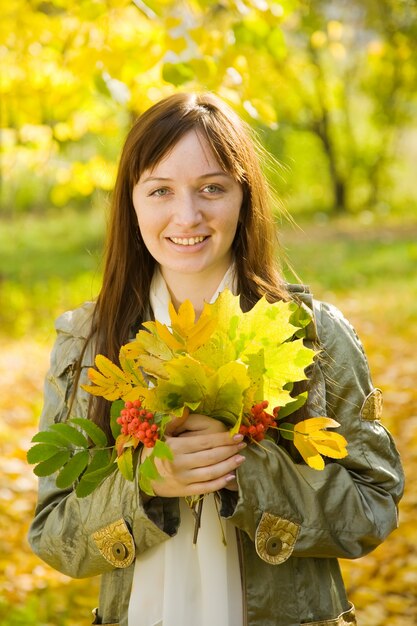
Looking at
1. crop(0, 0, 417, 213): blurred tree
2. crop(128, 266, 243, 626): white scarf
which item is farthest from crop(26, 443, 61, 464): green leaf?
crop(0, 0, 417, 213): blurred tree

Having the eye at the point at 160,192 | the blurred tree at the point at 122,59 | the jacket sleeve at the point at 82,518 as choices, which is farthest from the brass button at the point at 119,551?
the blurred tree at the point at 122,59

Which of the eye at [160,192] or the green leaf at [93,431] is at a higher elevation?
the eye at [160,192]

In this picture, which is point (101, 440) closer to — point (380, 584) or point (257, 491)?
point (257, 491)

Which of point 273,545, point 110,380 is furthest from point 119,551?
point 110,380

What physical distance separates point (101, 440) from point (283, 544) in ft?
1.47

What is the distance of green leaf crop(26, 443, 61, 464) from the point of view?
178 centimetres

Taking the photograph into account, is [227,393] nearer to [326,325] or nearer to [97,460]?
[97,460]

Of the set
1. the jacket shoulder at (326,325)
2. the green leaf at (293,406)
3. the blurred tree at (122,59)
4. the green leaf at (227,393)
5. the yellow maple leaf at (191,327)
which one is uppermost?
the blurred tree at (122,59)

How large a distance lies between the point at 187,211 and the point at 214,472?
1.86 ft

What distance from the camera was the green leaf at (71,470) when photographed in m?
1.81

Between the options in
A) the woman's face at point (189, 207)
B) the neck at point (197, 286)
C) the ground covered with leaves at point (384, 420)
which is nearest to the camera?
the woman's face at point (189, 207)

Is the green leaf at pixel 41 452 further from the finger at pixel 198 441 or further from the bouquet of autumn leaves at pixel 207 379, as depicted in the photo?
the finger at pixel 198 441

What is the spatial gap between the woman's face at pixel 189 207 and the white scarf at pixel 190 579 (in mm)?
553

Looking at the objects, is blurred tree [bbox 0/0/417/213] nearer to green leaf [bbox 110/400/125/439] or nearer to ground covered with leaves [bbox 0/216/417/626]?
ground covered with leaves [bbox 0/216/417/626]
